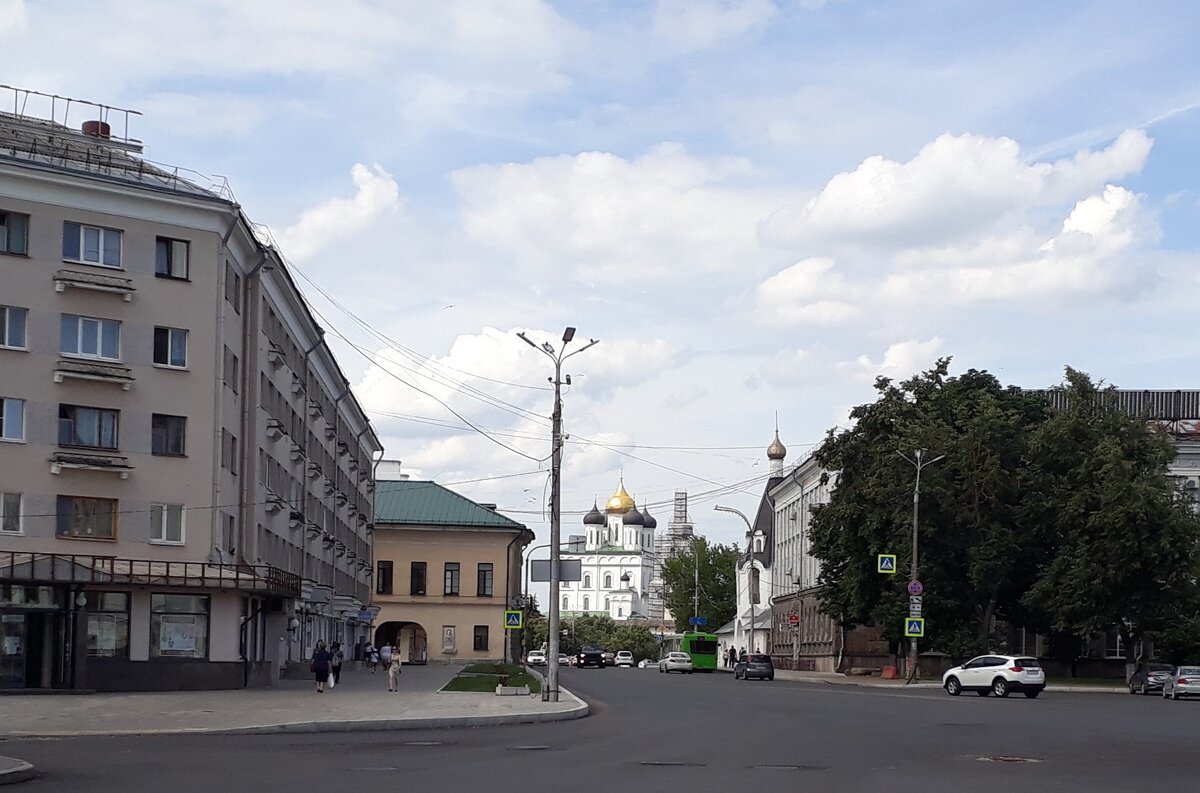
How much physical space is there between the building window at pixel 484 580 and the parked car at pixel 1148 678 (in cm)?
5017

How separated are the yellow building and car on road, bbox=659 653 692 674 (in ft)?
38.4

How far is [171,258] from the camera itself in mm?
44656

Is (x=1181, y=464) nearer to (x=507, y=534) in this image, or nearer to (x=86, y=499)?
(x=507, y=534)

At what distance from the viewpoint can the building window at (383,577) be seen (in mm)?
101688

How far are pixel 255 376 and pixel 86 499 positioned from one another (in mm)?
8493

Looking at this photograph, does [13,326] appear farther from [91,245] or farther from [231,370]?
[231,370]

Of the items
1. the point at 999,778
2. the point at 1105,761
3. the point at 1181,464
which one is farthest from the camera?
the point at 1181,464

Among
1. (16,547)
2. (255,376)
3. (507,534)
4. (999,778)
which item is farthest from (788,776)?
(507,534)

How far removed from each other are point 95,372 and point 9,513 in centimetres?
436

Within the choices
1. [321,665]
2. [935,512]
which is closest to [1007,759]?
[321,665]

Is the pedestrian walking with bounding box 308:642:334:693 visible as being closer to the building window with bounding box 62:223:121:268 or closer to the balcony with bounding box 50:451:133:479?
the balcony with bounding box 50:451:133:479

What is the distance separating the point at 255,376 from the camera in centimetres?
4966

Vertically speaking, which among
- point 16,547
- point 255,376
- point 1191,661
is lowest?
point 1191,661

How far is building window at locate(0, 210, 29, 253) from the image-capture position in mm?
42000
